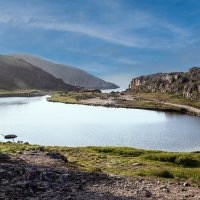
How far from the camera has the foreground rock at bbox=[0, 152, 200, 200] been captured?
2914 cm

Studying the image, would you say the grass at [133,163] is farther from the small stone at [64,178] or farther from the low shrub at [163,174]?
the small stone at [64,178]

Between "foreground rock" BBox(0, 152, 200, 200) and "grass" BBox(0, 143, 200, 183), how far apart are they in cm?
859

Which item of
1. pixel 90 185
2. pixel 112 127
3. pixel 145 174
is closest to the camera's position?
pixel 90 185

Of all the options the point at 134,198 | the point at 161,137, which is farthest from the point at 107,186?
the point at 161,137

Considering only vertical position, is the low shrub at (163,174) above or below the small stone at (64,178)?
below

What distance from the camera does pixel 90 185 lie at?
109 feet

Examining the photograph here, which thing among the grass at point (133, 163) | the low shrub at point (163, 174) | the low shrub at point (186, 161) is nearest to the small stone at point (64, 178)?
the grass at point (133, 163)

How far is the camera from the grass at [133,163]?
153 ft

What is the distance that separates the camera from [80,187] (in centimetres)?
3166

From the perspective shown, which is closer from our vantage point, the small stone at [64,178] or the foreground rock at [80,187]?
the foreground rock at [80,187]

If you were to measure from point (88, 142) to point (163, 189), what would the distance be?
7030 centimetres

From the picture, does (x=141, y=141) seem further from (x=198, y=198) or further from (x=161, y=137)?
(x=198, y=198)

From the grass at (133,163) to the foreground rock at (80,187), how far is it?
8.59 metres

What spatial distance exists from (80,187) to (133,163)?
1050 inches
